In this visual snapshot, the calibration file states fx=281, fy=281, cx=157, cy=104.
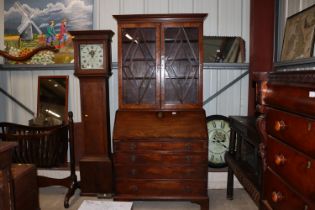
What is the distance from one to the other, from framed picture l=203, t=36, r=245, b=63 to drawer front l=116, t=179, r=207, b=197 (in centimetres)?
142

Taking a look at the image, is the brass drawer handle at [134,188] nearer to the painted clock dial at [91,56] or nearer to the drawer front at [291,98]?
A: the painted clock dial at [91,56]

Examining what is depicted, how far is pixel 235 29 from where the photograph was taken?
3248mm

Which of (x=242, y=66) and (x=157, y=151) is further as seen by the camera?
(x=242, y=66)

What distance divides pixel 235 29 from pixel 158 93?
4.07 feet

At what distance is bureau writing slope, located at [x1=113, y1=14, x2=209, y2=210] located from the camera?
2.61 m

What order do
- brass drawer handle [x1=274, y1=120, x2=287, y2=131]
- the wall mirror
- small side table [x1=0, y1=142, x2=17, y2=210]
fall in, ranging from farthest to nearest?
1. the wall mirror
2. small side table [x1=0, y1=142, x2=17, y2=210]
3. brass drawer handle [x1=274, y1=120, x2=287, y2=131]

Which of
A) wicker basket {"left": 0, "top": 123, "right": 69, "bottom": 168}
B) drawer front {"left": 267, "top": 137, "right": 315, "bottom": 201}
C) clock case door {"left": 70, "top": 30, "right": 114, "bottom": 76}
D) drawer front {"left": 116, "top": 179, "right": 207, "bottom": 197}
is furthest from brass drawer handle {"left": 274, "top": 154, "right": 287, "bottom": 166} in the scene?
wicker basket {"left": 0, "top": 123, "right": 69, "bottom": 168}

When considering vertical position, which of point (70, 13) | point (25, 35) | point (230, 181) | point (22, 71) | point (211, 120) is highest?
point (70, 13)

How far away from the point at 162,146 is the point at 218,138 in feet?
2.99

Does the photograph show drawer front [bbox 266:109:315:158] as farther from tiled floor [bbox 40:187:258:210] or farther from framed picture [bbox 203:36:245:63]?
framed picture [bbox 203:36:245:63]

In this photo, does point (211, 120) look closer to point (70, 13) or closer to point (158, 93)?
point (158, 93)

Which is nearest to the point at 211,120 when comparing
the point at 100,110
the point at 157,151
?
the point at 157,151

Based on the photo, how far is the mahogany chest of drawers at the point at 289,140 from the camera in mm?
1139

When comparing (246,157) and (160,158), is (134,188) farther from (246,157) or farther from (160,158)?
(246,157)
